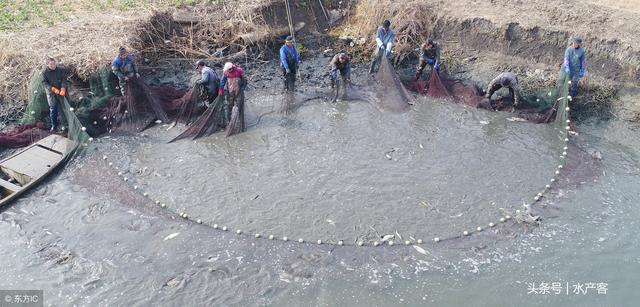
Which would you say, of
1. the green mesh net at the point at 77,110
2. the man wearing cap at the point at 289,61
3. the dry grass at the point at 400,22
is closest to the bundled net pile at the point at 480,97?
the dry grass at the point at 400,22

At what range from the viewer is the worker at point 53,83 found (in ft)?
30.9

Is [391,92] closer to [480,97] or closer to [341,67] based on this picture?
[341,67]

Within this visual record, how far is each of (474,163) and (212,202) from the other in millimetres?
4676

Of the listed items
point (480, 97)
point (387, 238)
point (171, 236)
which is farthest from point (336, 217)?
point (480, 97)

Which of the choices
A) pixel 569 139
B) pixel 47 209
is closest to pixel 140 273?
pixel 47 209

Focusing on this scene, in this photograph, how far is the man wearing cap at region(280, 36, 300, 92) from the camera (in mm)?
10750

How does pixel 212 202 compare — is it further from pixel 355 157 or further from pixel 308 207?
pixel 355 157

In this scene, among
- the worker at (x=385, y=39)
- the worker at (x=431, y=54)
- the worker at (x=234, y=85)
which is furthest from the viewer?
the worker at (x=385, y=39)

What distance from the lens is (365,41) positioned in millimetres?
13188

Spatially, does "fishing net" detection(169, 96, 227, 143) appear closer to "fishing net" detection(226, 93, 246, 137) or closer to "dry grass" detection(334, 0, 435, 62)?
"fishing net" detection(226, 93, 246, 137)

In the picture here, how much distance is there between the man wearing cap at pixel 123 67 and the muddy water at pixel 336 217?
1.32 m

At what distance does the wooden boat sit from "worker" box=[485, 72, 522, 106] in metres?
8.31

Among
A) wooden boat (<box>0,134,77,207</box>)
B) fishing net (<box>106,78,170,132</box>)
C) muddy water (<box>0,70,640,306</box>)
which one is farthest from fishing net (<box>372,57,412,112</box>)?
wooden boat (<box>0,134,77,207</box>)

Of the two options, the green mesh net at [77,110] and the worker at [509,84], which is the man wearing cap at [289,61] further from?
the worker at [509,84]
